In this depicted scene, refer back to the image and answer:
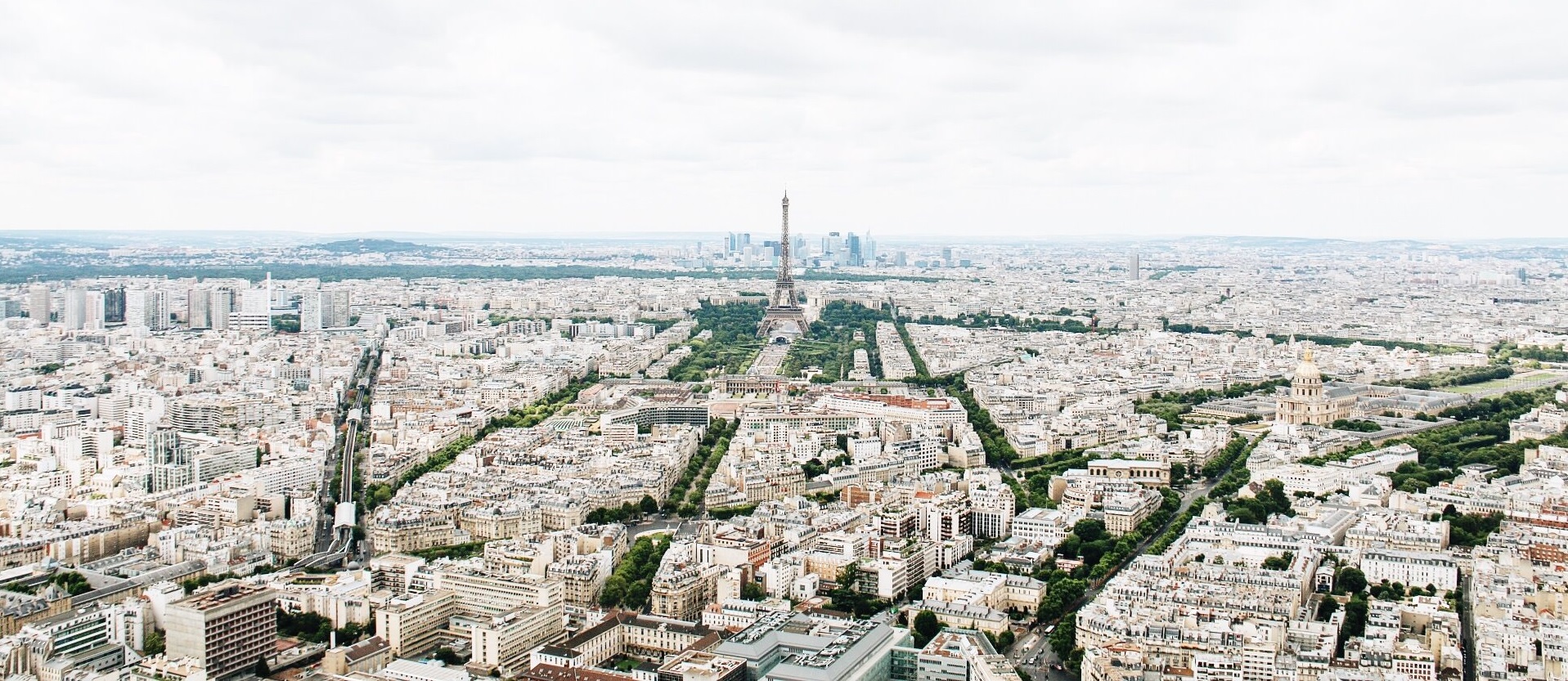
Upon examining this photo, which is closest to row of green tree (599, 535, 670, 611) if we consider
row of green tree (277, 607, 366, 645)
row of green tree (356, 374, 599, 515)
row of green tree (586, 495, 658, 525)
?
row of green tree (586, 495, 658, 525)

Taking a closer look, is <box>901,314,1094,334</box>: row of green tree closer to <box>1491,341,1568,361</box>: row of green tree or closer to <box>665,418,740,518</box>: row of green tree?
<box>1491,341,1568,361</box>: row of green tree

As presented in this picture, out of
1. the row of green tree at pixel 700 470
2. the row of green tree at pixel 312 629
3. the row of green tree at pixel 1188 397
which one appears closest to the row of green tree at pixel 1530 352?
the row of green tree at pixel 1188 397

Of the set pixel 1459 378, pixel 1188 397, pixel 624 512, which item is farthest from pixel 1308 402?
pixel 624 512

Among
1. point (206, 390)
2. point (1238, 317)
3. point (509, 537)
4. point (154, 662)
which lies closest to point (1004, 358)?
point (1238, 317)

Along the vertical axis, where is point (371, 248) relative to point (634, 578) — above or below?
above

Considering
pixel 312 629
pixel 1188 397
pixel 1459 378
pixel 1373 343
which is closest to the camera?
pixel 312 629

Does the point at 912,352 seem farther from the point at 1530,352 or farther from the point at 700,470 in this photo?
the point at 700,470

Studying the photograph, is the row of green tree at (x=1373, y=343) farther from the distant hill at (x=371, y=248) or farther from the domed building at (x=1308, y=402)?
the distant hill at (x=371, y=248)
